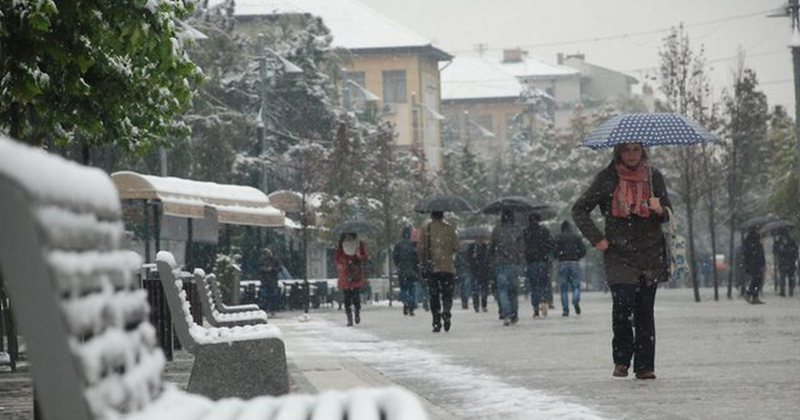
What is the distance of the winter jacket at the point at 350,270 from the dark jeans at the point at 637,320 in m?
18.0

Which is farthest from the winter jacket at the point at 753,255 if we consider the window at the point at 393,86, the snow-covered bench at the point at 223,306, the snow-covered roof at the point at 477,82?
the snow-covered roof at the point at 477,82

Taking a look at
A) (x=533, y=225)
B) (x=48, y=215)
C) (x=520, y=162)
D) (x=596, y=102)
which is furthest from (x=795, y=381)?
(x=596, y=102)

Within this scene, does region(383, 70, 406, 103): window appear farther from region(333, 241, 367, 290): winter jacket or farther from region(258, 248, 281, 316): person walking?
region(333, 241, 367, 290): winter jacket

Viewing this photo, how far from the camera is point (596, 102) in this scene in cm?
16325

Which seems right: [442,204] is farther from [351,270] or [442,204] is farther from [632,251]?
[632,251]

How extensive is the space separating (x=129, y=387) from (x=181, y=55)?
10539mm

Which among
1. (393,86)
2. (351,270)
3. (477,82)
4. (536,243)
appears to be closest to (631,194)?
(351,270)

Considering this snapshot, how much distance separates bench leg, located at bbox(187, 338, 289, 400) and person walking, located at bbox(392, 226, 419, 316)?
27556mm

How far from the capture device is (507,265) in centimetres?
2856

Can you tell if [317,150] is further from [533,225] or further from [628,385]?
[628,385]

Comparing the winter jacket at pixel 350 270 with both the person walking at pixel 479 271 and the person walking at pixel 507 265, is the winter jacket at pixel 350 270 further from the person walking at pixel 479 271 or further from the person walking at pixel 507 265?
the person walking at pixel 479 271

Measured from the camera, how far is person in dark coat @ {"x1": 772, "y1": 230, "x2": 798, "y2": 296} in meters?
47.8

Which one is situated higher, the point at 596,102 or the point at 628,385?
the point at 596,102

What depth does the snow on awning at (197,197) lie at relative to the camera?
29047mm
